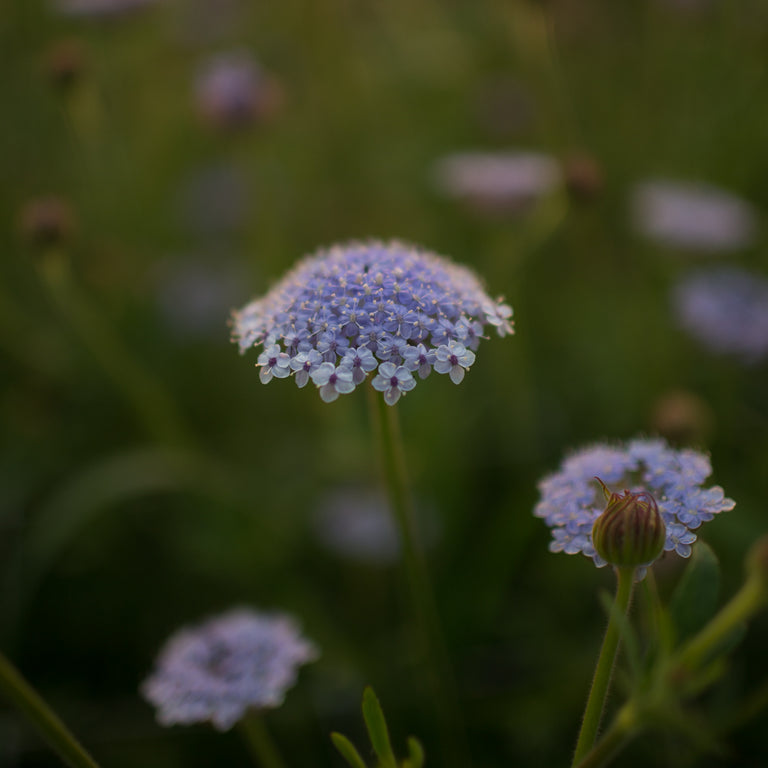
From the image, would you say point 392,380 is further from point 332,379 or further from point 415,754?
point 415,754

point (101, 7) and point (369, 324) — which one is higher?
point (101, 7)

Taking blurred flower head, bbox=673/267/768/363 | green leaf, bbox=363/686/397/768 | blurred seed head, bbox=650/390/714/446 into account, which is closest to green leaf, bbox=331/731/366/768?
green leaf, bbox=363/686/397/768

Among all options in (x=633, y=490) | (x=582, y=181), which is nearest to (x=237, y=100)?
(x=582, y=181)

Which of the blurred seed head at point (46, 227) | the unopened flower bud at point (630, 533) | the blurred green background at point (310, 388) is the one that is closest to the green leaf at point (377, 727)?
the unopened flower bud at point (630, 533)

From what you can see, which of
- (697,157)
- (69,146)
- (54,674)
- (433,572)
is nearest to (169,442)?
(54,674)

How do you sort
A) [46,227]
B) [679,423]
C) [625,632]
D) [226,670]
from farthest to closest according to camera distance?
[46,227]
[679,423]
[226,670]
[625,632]

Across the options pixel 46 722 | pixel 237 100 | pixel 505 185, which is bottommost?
pixel 46 722

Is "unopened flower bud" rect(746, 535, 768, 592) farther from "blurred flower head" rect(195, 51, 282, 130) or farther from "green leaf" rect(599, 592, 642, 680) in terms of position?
"blurred flower head" rect(195, 51, 282, 130)

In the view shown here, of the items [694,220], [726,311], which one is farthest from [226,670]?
[694,220]

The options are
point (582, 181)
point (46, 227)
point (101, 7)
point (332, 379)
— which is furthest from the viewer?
point (101, 7)

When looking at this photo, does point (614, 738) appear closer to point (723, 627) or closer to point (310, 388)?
point (723, 627)

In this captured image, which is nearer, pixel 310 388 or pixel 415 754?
pixel 415 754
